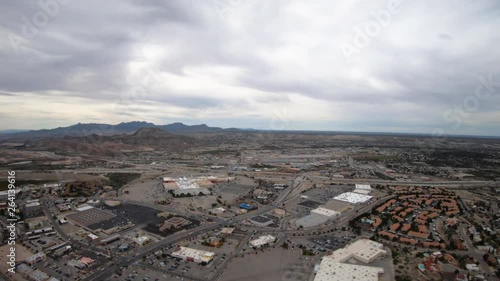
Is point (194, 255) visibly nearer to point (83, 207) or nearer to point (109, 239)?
point (109, 239)

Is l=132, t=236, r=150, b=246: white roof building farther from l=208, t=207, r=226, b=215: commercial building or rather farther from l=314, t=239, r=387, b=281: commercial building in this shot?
l=314, t=239, r=387, b=281: commercial building

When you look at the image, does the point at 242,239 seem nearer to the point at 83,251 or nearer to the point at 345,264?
the point at 345,264

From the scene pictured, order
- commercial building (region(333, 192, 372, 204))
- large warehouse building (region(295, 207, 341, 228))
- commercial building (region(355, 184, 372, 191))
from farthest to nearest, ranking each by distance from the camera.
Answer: commercial building (region(355, 184, 372, 191)), commercial building (region(333, 192, 372, 204)), large warehouse building (region(295, 207, 341, 228))

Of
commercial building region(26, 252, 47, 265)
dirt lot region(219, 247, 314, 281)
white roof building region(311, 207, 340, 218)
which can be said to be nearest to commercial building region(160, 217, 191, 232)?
dirt lot region(219, 247, 314, 281)

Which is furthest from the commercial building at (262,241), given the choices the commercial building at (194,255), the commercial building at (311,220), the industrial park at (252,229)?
the commercial building at (311,220)

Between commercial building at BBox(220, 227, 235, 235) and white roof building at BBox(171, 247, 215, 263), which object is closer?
white roof building at BBox(171, 247, 215, 263)

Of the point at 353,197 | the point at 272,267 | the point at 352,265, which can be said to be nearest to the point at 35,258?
the point at 272,267

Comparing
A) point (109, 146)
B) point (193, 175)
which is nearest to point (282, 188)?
point (193, 175)
